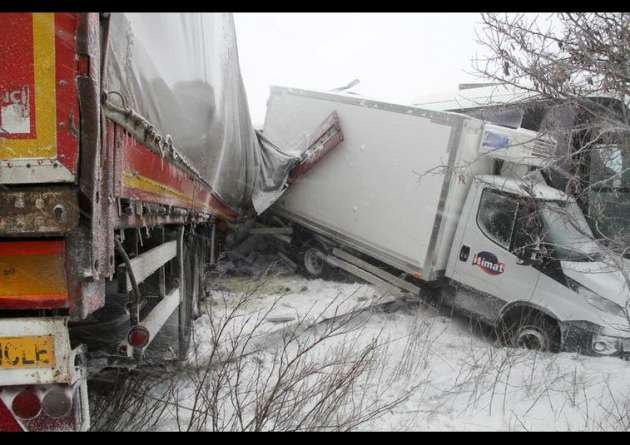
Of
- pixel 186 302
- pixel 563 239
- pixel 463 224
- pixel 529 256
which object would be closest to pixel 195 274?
pixel 186 302

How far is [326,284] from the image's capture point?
884 cm

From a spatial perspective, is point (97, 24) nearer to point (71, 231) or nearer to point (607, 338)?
point (71, 231)

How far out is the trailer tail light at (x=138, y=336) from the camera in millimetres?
2596

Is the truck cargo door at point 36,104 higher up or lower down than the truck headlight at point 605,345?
higher up

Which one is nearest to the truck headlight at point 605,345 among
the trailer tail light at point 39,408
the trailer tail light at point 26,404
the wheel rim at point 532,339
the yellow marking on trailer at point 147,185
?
the wheel rim at point 532,339

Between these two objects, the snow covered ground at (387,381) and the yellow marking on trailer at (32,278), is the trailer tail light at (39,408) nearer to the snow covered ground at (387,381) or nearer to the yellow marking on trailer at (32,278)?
the yellow marking on trailer at (32,278)

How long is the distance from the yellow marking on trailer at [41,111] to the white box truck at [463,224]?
4539 mm

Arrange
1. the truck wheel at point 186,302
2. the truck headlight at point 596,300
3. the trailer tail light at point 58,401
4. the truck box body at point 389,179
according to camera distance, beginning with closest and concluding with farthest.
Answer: the trailer tail light at point 58,401, the truck wheel at point 186,302, the truck headlight at point 596,300, the truck box body at point 389,179

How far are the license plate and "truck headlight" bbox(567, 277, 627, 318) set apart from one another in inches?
222

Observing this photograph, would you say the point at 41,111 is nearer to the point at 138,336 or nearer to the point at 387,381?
the point at 138,336

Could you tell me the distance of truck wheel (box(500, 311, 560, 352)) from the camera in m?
6.05

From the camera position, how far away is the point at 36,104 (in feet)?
5.43

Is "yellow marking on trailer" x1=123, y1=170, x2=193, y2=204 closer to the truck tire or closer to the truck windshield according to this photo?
the truck tire
